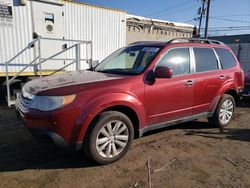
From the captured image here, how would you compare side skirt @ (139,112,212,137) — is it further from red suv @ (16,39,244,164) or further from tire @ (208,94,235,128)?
tire @ (208,94,235,128)

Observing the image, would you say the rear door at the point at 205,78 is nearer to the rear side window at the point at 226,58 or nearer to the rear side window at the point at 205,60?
the rear side window at the point at 205,60

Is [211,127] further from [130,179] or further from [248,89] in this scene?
[248,89]

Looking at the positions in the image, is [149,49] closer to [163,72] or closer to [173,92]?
[163,72]

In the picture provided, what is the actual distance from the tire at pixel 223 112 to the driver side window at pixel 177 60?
1324 millimetres

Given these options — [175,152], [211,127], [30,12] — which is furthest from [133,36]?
[175,152]

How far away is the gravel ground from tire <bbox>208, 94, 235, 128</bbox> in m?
0.40

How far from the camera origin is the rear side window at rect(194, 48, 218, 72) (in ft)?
15.1

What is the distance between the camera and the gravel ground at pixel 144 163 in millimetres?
3082

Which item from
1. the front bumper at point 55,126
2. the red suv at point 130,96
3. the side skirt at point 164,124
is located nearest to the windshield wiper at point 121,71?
the red suv at point 130,96

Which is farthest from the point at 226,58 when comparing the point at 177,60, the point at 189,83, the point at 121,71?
the point at 121,71

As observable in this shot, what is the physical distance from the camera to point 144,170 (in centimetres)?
336

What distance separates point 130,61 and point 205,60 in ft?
5.01

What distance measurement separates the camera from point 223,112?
5270 mm

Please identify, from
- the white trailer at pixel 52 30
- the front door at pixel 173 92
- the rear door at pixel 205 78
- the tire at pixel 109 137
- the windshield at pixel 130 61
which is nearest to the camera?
the tire at pixel 109 137
